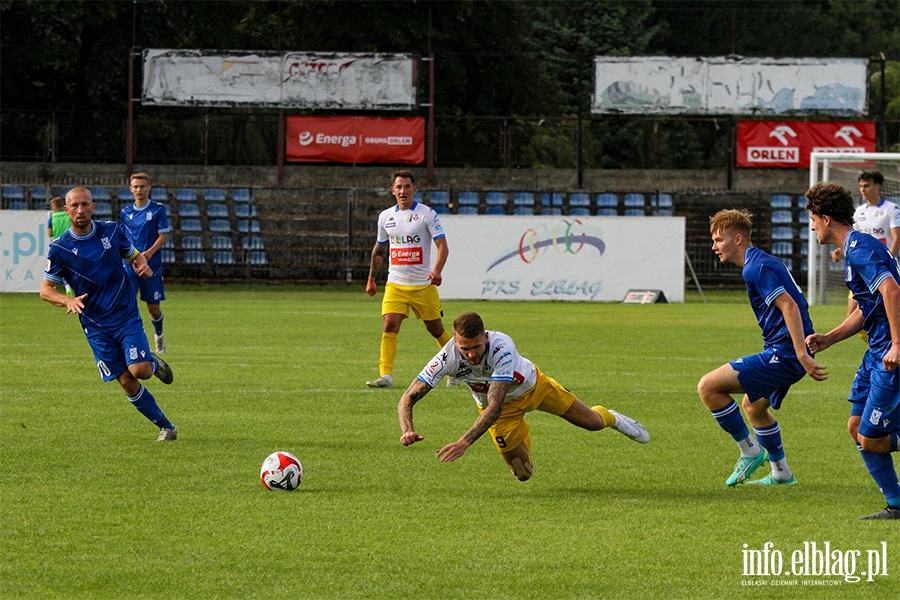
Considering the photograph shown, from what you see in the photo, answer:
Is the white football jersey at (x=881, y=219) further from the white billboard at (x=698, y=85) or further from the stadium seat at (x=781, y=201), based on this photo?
the stadium seat at (x=781, y=201)

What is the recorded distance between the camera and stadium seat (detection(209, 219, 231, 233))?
1270 inches

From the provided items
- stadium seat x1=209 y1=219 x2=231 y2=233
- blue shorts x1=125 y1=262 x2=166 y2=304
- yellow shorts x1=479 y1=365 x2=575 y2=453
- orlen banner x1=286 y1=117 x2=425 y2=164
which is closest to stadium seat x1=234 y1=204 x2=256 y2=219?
stadium seat x1=209 y1=219 x2=231 y2=233

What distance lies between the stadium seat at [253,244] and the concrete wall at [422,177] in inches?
98.5

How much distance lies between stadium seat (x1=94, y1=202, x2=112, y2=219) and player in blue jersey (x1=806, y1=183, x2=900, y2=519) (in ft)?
89.9

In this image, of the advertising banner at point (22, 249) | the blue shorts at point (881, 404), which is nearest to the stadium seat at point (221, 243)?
the advertising banner at point (22, 249)

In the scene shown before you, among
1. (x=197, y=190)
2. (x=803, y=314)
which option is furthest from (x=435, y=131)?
(x=803, y=314)

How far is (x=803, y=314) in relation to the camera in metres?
7.25

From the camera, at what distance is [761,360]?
7.26 m

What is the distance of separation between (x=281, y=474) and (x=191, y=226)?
25959 millimetres

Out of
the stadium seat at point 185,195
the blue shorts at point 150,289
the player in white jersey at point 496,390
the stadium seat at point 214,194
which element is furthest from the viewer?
the stadium seat at point 214,194

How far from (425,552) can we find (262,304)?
65.5ft

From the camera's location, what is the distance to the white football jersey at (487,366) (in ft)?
22.9

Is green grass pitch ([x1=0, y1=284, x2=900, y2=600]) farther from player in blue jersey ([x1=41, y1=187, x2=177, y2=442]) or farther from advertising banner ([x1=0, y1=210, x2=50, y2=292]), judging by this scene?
advertising banner ([x1=0, y1=210, x2=50, y2=292])

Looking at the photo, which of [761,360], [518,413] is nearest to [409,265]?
[518,413]
